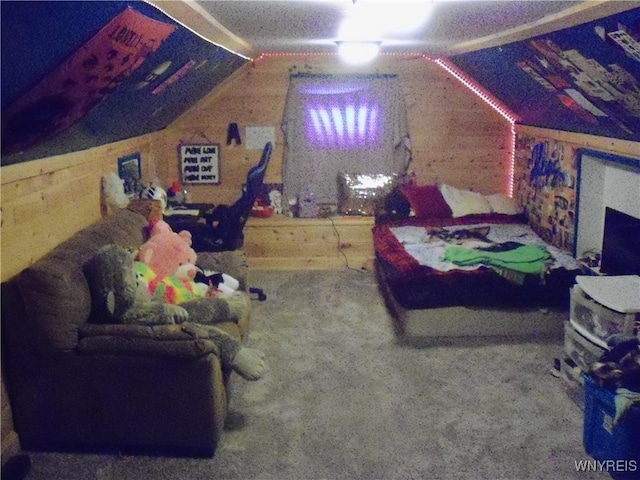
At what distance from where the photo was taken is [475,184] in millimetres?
6195

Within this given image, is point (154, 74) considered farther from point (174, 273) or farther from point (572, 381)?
point (572, 381)

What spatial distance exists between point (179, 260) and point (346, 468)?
1522 mm

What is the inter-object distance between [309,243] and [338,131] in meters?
1.11

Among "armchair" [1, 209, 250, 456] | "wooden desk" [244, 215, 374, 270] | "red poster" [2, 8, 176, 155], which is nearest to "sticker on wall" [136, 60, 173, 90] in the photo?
"red poster" [2, 8, 176, 155]

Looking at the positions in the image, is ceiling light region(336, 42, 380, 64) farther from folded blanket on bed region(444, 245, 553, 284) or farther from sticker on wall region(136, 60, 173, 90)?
folded blanket on bed region(444, 245, 553, 284)

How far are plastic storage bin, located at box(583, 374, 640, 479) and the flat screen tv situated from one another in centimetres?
135

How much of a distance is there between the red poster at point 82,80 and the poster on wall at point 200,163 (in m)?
3.02

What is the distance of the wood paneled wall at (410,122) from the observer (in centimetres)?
590

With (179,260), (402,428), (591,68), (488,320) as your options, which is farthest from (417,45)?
(402,428)

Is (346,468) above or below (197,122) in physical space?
below

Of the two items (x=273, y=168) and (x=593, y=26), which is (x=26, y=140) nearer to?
(x=593, y=26)

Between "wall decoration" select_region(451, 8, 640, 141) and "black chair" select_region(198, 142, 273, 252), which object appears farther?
"black chair" select_region(198, 142, 273, 252)

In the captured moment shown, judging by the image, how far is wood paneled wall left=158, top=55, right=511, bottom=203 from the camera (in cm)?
590

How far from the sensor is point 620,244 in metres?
4.06
